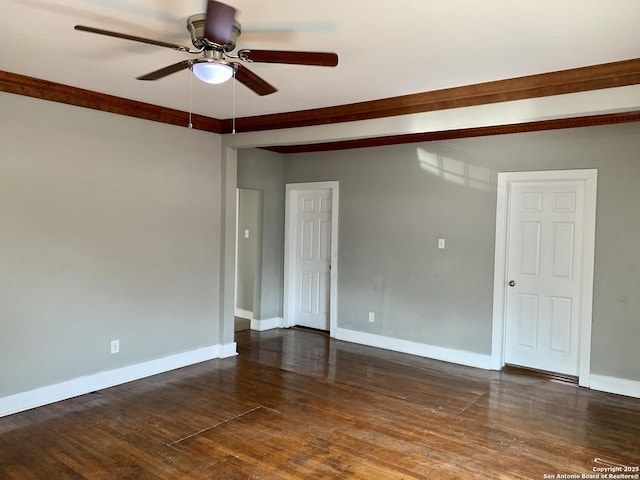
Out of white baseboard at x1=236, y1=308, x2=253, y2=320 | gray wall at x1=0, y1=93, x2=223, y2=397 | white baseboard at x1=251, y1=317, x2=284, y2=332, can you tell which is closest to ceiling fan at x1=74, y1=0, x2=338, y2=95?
gray wall at x1=0, y1=93, x2=223, y2=397

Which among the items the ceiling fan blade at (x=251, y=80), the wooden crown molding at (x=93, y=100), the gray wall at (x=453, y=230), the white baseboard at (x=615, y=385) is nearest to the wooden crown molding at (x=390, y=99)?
the wooden crown molding at (x=93, y=100)

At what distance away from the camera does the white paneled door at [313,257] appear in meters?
6.22

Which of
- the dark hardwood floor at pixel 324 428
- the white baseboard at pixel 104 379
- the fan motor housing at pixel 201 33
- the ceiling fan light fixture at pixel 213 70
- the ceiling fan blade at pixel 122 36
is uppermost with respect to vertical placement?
the fan motor housing at pixel 201 33

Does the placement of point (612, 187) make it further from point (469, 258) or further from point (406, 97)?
point (406, 97)

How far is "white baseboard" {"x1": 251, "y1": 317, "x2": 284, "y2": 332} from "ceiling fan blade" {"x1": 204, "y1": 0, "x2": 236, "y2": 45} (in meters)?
4.69

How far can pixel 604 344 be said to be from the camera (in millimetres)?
4145

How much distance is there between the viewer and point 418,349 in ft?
17.2

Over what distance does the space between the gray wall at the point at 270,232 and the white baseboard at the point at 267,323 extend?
43mm

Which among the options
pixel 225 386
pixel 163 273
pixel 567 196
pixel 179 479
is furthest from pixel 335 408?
pixel 567 196

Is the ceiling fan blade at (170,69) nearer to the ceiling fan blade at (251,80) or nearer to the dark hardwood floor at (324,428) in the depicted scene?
the ceiling fan blade at (251,80)

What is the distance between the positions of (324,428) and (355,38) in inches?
103

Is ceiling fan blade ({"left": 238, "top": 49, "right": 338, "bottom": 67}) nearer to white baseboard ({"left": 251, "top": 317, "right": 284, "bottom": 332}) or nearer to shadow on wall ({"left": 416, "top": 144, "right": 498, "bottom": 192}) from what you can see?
shadow on wall ({"left": 416, "top": 144, "right": 498, "bottom": 192})

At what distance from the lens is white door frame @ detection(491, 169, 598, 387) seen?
4.20 meters

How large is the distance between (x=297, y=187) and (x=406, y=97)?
2857mm
